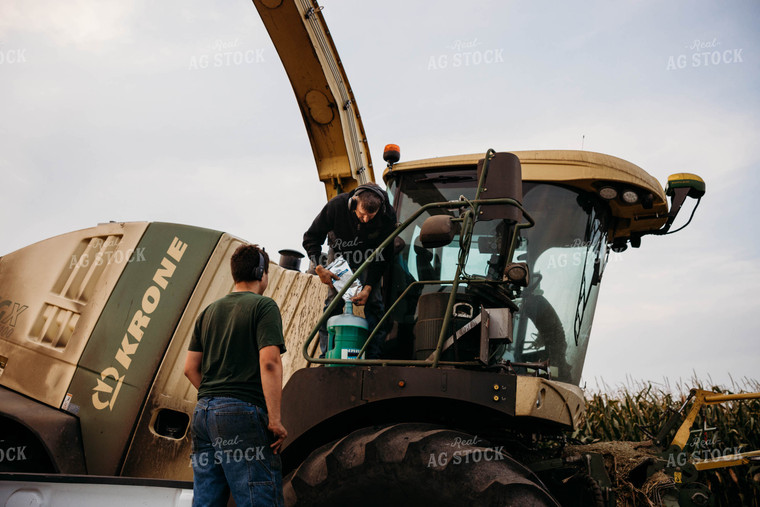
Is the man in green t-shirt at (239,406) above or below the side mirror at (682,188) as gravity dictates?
below

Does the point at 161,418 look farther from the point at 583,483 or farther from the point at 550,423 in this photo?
the point at 583,483

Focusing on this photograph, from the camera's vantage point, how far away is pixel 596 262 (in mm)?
4359

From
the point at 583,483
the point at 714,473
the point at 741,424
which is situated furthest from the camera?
the point at 741,424

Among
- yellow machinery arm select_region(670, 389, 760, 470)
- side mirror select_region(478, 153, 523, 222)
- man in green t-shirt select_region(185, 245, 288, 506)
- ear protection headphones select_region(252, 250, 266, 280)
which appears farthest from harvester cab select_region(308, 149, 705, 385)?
yellow machinery arm select_region(670, 389, 760, 470)

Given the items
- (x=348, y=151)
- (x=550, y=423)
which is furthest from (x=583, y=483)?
(x=348, y=151)

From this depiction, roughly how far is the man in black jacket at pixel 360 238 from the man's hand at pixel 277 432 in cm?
94

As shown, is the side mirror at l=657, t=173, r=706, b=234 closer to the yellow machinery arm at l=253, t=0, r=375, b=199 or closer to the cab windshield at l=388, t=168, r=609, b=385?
the cab windshield at l=388, t=168, r=609, b=385

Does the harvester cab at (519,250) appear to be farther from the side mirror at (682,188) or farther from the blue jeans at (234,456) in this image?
the blue jeans at (234,456)

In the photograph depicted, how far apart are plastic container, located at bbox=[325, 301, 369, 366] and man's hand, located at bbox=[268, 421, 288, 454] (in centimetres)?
72

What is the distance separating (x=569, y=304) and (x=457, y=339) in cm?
113

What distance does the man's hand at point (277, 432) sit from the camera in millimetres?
2875

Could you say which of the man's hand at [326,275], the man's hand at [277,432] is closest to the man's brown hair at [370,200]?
the man's hand at [326,275]

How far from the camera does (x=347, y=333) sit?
143 inches

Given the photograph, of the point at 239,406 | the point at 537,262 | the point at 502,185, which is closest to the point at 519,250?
the point at 537,262
